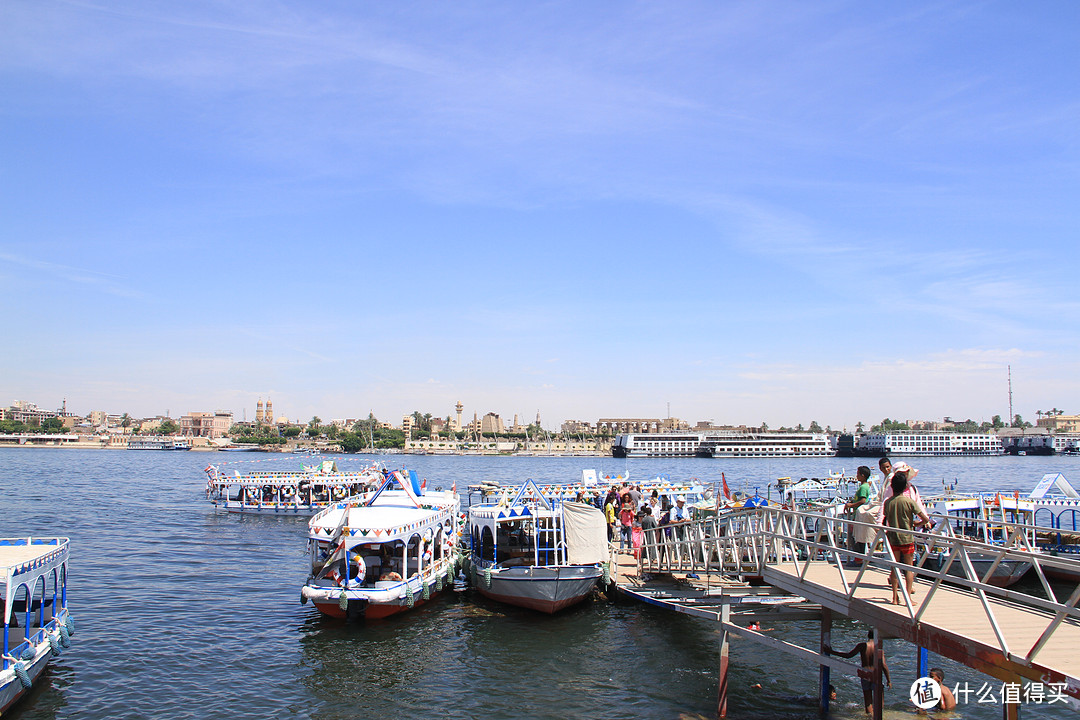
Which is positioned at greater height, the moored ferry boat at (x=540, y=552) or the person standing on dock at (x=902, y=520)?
the person standing on dock at (x=902, y=520)

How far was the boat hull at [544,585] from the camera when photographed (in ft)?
82.9

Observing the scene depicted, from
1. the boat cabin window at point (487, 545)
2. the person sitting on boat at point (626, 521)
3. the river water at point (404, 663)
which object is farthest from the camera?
the person sitting on boat at point (626, 521)

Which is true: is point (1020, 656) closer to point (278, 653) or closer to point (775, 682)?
point (775, 682)

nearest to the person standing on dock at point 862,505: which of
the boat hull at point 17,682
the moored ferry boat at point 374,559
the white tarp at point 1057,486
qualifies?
the moored ferry boat at point 374,559

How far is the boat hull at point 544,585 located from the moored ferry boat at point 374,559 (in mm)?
2719

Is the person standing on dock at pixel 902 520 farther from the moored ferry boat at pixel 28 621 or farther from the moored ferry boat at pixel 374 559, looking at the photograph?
the moored ferry boat at pixel 28 621

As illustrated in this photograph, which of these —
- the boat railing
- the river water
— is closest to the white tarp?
the boat railing

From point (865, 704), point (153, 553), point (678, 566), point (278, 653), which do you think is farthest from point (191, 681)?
point (153, 553)

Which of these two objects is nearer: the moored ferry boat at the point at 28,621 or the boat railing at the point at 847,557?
the boat railing at the point at 847,557

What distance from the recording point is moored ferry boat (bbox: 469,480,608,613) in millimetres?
25469

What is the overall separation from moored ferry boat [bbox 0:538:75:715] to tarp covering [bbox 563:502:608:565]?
49.5 feet

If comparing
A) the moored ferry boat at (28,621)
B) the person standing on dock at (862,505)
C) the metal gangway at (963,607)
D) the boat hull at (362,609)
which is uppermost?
the person standing on dock at (862,505)

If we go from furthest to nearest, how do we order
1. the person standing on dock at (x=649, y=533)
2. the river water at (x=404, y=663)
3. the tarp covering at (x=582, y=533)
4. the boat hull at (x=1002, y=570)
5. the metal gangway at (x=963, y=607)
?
1. the boat hull at (x=1002, y=570)
2. the person standing on dock at (x=649, y=533)
3. the tarp covering at (x=582, y=533)
4. the river water at (x=404, y=663)
5. the metal gangway at (x=963, y=607)

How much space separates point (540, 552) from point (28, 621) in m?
15.8
